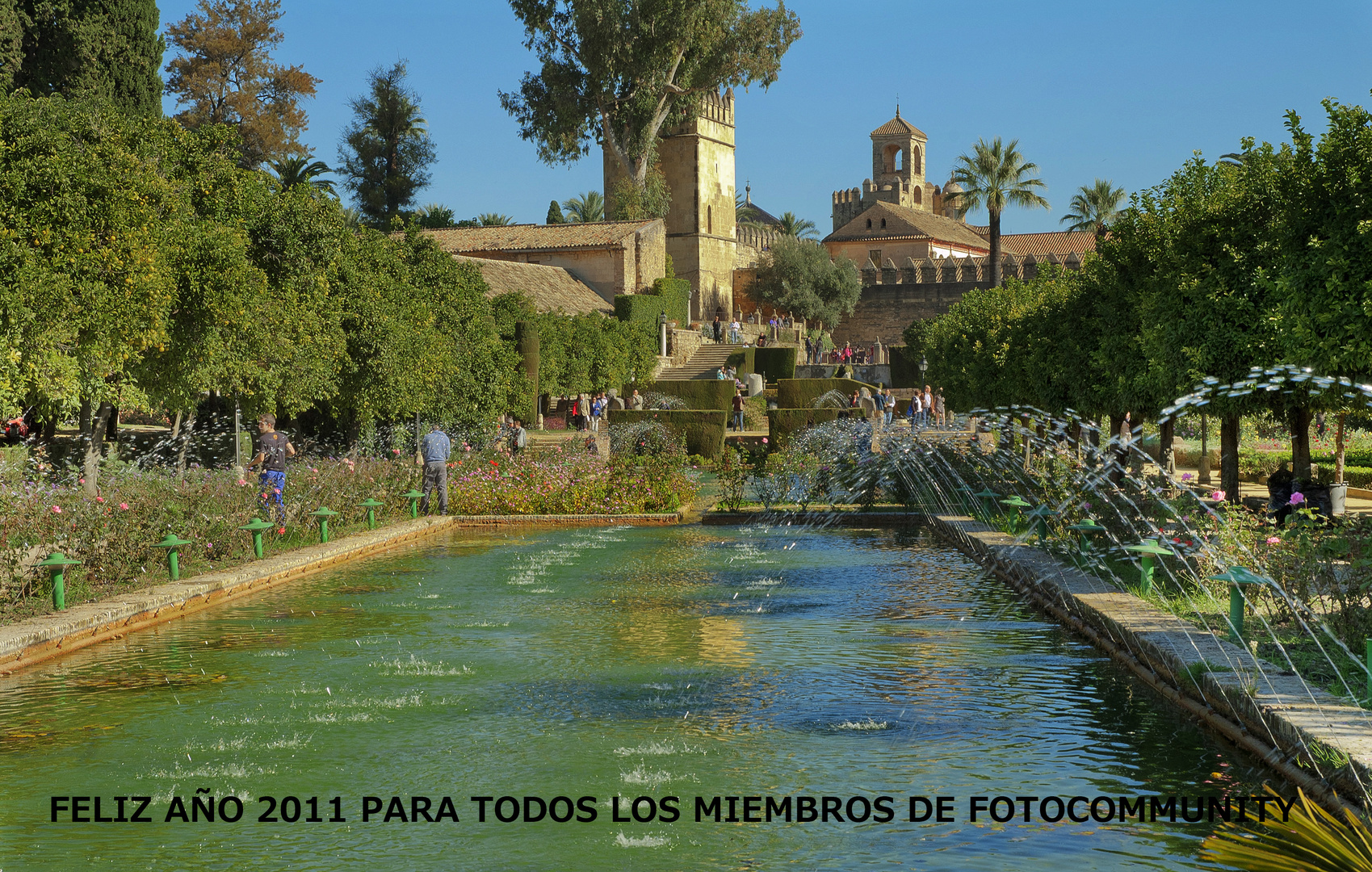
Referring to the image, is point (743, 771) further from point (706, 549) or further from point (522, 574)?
point (706, 549)

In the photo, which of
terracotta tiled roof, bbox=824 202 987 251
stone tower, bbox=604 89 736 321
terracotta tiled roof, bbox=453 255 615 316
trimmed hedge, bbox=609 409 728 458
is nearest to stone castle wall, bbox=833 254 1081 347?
stone tower, bbox=604 89 736 321

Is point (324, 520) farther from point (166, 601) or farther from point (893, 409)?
point (893, 409)

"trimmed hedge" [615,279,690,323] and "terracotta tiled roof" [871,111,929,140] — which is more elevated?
"terracotta tiled roof" [871,111,929,140]

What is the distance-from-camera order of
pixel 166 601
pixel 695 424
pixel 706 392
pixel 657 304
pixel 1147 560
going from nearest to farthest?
1. pixel 1147 560
2. pixel 166 601
3. pixel 695 424
4. pixel 706 392
5. pixel 657 304

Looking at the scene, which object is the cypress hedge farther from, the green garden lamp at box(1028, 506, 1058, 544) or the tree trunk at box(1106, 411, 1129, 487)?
the green garden lamp at box(1028, 506, 1058, 544)

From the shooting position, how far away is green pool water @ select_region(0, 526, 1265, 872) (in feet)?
15.4

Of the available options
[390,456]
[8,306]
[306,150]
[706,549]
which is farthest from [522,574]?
[306,150]

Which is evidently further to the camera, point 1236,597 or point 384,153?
point 384,153

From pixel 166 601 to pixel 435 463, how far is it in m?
7.16

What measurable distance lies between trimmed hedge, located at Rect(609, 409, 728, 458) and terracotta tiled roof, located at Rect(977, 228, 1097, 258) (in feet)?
167

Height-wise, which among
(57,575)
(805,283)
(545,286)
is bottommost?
(57,575)

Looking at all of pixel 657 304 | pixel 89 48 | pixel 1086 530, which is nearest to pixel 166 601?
pixel 1086 530

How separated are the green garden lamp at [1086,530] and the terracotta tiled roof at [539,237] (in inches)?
1616

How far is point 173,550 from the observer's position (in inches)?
411
